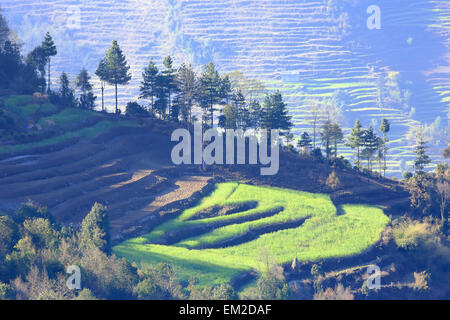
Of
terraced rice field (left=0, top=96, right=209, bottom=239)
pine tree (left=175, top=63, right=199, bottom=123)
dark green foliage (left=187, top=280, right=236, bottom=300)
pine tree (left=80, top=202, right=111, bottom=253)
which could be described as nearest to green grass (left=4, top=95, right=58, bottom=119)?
terraced rice field (left=0, top=96, right=209, bottom=239)

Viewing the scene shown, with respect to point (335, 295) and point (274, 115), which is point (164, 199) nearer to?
point (274, 115)

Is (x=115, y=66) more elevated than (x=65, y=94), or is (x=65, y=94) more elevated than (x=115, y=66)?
(x=115, y=66)

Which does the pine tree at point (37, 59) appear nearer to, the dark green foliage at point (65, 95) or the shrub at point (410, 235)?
the dark green foliage at point (65, 95)

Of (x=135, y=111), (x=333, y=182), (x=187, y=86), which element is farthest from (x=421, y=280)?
(x=135, y=111)

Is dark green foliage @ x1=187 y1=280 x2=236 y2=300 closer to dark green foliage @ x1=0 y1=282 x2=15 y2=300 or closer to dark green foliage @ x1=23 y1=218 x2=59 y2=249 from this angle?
dark green foliage @ x1=0 y1=282 x2=15 y2=300

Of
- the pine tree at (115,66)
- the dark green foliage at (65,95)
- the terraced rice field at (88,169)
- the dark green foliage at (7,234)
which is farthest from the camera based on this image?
the dark green foliage at (65,95)

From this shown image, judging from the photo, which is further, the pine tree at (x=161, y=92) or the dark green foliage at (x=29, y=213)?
the pine tree at (x=161, y=92)

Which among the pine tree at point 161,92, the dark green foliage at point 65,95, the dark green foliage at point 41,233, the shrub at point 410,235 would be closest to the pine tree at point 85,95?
the dark green foliage at point 65,95
